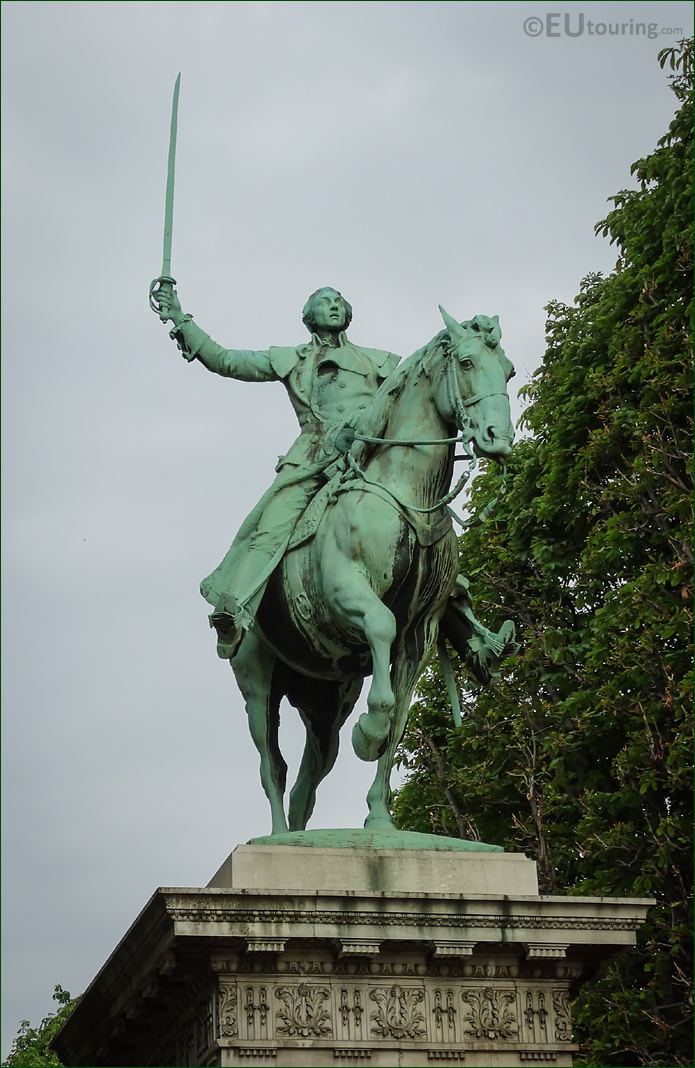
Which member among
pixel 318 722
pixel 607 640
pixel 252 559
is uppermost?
pixel 607 640

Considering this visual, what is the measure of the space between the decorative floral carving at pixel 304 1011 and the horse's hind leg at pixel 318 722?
2249 mm

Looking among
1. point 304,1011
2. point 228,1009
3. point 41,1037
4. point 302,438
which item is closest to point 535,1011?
point 304,1011

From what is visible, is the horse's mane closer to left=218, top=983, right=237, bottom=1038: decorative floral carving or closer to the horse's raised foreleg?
the horse's raised foreleg

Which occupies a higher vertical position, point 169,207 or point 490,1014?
point 169,207

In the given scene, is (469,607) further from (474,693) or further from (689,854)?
(474,693)

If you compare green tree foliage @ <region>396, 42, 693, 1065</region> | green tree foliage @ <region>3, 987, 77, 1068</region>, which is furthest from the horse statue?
green tree foliage @ <region>3, 987, 77, 1068</region>

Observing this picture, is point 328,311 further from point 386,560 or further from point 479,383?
point 386,560

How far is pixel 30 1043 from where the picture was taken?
110 ft

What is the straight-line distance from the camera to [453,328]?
1329 cm

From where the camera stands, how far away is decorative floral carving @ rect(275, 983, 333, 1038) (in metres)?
11.9

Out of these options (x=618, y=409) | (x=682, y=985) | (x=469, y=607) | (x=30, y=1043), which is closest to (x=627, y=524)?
(x=618, y=409)

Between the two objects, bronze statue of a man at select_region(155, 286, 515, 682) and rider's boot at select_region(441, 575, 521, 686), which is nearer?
bronze statue of a man at select_region(155, 286, 515, 682)

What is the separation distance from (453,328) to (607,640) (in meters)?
10.0

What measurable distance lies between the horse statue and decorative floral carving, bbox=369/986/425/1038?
1.26 metres
